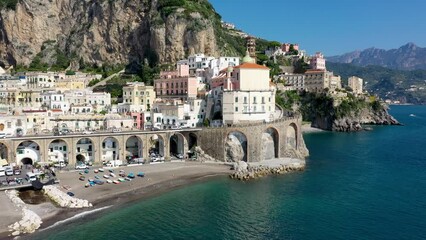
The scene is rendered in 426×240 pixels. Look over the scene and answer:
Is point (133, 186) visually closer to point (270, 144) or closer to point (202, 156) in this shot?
point (202, 156)

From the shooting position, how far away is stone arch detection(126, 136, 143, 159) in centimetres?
6200

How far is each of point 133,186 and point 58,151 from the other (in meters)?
14.6

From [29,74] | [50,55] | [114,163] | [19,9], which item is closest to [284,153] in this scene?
[114,163]

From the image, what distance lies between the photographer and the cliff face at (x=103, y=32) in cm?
9712

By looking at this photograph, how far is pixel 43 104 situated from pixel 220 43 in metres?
49.1

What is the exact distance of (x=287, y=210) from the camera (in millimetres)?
41688

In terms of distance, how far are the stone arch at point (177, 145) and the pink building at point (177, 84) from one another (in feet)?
43.0

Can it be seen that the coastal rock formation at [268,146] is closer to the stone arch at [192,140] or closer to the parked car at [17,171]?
the stone arch at [192,140]

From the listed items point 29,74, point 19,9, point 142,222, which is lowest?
point 142,222

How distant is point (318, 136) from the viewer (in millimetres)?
100562

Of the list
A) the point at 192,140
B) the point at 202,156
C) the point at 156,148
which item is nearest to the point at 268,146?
the point at 202,156

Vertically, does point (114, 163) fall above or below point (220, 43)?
below

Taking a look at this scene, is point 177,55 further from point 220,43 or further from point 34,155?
point 34,155

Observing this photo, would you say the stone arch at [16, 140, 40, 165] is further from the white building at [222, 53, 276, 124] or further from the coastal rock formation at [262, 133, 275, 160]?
the coastal rock formation at [262, 133, 275, 160]
